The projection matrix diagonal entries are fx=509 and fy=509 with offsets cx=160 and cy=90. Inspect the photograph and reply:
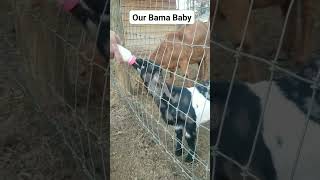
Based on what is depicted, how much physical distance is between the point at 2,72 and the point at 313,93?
150 centimetres

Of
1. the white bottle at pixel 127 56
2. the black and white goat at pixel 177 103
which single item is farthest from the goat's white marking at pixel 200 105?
the white bottle at pixel 127 56

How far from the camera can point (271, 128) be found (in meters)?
0.72

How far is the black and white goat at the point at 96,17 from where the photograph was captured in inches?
39.0

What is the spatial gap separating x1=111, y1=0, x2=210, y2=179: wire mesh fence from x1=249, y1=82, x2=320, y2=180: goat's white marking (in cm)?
15

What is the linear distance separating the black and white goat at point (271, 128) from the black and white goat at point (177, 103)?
75mm

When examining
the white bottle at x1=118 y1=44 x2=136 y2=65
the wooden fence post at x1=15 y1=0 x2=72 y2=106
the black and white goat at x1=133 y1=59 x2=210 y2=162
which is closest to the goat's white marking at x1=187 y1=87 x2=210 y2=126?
the black and white goat at x1=133 y1=59 x2=210 y2=162

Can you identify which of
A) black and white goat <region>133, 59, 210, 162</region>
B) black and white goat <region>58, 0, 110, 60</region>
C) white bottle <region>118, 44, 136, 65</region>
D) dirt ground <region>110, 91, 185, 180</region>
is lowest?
dirt ground <region>110, 91, 185, 180</region>

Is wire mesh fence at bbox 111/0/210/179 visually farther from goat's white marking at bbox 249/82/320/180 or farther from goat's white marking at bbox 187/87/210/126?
goat's white marking at bbox 249/82/320/180

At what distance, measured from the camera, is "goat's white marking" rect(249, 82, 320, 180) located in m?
0.67

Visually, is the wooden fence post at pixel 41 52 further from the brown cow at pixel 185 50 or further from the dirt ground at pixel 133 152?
the brown cow at pixel 185 50

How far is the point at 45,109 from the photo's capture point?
1544mm

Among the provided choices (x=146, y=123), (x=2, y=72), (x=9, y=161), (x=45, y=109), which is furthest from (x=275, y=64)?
(x=2, y=72)

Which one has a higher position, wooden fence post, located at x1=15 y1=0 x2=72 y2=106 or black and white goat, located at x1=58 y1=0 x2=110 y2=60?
black and white goat, located at x1=58 y1=0 x2=110 y2=60

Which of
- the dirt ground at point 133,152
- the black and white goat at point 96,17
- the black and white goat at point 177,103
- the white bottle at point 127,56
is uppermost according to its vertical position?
the black and white goat at point 96,17
